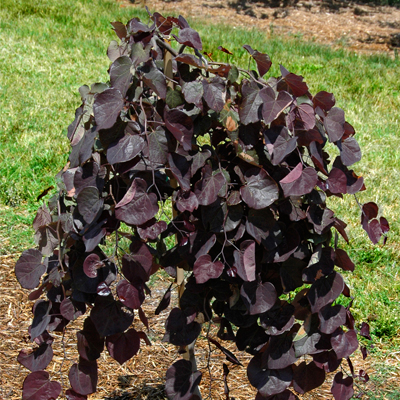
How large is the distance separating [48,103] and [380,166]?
3.90m

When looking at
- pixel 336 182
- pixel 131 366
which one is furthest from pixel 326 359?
pixel 131 366

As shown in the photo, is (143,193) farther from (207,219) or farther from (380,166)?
(380,166)

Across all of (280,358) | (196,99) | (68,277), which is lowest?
(280,358)

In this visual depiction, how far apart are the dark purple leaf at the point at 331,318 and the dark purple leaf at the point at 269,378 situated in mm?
197

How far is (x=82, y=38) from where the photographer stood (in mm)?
8984

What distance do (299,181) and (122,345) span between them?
2.32 feet

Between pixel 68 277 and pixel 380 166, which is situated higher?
pixel 68 277

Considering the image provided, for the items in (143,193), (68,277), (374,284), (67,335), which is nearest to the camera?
(143,193)

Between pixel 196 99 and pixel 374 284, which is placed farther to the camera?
pixel 374 284

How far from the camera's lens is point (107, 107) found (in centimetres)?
138

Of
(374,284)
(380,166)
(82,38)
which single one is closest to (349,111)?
(380,166)

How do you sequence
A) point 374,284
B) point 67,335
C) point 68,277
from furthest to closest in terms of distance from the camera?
point 374,284 < point 67,335 < point 68,277

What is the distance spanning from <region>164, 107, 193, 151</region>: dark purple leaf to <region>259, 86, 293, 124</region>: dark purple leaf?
20cm

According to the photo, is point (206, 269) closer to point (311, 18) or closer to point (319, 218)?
point (319, 218)
